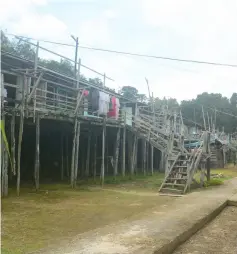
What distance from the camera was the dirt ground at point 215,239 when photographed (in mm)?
4456

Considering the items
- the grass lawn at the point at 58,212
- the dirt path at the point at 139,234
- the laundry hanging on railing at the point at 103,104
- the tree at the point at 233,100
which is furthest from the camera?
the tree at the point at 233,100

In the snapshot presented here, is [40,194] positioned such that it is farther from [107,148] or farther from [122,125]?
[107,148]

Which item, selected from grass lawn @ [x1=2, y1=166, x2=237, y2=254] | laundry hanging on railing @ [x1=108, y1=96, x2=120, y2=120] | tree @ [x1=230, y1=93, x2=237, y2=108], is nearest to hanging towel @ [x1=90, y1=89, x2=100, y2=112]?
laundry hanging on railing @ [x1=108, y1=96, x2=120, y2=120]

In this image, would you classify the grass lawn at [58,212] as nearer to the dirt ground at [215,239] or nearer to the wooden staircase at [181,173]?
the wooden staircase at [181,173]

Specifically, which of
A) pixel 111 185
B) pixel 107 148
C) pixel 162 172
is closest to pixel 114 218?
pixel 111 185

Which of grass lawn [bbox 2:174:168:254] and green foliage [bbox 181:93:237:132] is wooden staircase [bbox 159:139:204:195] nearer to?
grass lawn [bbox 2:174:168:254]

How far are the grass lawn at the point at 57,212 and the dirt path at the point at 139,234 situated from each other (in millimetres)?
579

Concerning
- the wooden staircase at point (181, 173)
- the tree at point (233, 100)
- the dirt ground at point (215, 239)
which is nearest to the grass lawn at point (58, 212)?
the wooden staircase at point (181, 173)

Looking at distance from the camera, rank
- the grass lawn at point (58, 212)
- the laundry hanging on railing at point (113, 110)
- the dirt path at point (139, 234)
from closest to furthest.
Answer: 1. the dirt path at point (139, 234)
2. the grass lawn at point (58, 212)
3. the laundry hanging on railing at point (113, 110)

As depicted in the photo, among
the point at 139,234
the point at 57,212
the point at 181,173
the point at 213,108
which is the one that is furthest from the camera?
the point at 213,108

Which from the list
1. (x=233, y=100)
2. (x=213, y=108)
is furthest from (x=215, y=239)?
(x=233, y=100)

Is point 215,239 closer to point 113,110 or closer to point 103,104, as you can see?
point 103,104

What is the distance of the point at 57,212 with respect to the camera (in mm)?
7859

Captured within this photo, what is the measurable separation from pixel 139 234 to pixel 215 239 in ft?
4.68
